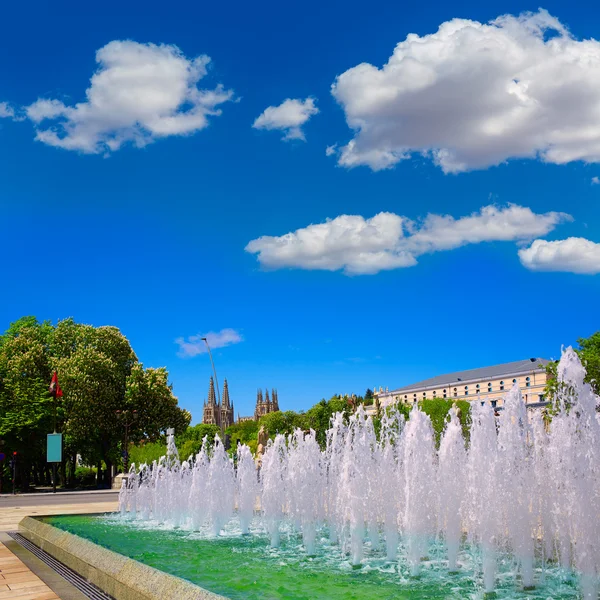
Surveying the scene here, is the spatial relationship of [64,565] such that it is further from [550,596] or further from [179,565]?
[550,596]

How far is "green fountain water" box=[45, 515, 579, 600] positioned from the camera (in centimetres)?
873

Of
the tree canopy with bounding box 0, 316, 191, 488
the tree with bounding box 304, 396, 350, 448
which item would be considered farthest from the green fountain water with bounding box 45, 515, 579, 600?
the tree with bounding box 304, 396, 350, 448

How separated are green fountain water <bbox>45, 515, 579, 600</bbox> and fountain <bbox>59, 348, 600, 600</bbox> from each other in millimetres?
64

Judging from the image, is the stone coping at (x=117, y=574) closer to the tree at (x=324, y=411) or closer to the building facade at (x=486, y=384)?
the tree at (x=324, y=411)

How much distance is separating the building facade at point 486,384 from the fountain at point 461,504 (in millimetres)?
108751

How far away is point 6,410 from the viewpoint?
1750 inches

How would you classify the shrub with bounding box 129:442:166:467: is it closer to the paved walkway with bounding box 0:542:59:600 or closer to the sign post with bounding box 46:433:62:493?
the sign post with bounding box 46:433:62:493

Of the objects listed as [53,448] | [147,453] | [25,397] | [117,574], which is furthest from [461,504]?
[25,397]

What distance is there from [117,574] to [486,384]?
137 meters

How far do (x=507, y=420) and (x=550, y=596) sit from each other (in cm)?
270

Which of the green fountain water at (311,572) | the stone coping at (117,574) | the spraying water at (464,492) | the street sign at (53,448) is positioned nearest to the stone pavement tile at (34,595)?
the stone coping at (117,574)

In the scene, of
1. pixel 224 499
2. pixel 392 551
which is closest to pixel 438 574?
pixel 392 551

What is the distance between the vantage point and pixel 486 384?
454ft

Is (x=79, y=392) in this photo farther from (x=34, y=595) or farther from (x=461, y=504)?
(x=34, y=595)
